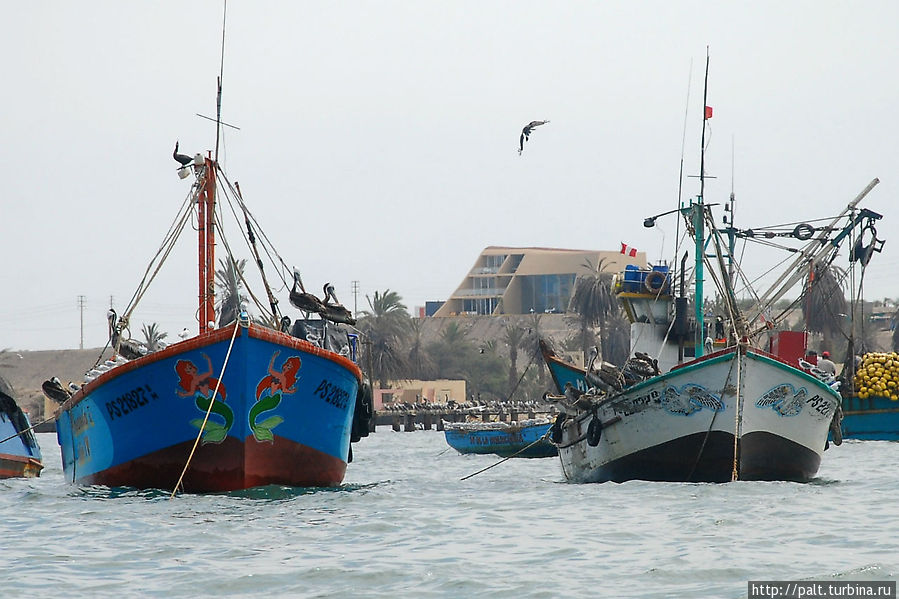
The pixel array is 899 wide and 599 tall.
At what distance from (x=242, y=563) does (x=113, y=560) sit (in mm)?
1428

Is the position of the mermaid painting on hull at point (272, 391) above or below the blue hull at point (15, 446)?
above

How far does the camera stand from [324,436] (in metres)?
22.3

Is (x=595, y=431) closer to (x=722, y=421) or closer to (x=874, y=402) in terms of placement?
(x=722, y=421)

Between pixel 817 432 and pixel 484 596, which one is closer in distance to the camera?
pixel 484 596

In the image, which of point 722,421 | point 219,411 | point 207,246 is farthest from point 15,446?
point 722,421

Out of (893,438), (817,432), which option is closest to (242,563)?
(817,432)

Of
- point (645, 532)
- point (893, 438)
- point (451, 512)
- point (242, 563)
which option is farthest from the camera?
point (893, 438)

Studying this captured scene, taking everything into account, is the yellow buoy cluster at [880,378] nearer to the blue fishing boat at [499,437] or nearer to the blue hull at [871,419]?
the blue hull at [871,419]

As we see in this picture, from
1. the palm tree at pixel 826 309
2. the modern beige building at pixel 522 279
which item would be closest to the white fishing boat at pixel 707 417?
the palm tree at pixel 826 309

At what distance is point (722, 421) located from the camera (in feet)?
76.2

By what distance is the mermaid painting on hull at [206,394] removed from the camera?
20234 millimetres

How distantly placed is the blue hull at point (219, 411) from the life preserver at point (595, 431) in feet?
18.1

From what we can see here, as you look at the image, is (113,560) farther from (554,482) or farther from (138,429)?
(554,482)

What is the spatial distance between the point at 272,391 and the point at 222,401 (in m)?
0.81
